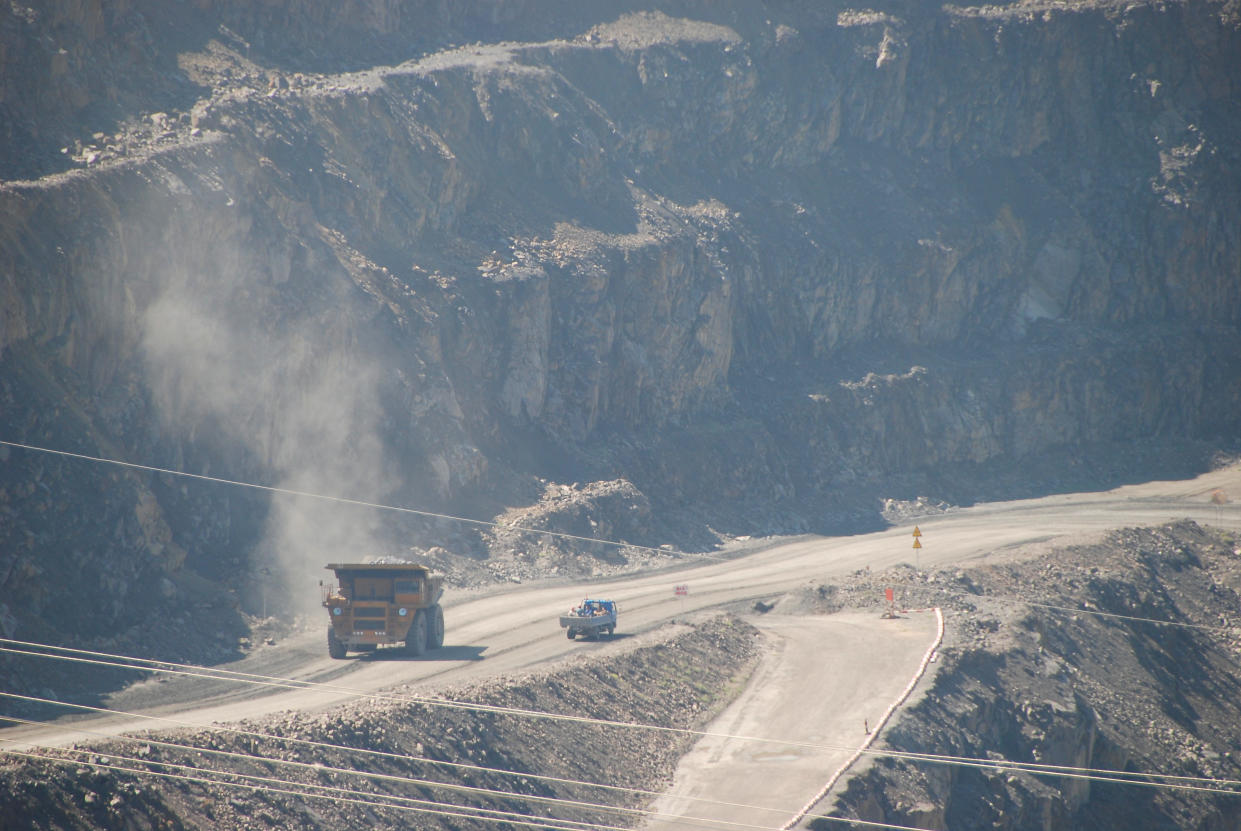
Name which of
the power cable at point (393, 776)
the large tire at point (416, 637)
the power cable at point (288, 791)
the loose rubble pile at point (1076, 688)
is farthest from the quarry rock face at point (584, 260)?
the loose rubble pile at point (1076, 688)

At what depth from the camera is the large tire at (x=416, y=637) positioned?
106ft

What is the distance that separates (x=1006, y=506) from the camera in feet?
199

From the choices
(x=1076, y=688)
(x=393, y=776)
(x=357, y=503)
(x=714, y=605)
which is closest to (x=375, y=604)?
(x=393, y=776)

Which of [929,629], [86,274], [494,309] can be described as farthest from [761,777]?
[494,309]

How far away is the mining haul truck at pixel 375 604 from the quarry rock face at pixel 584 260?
6258 millimetres

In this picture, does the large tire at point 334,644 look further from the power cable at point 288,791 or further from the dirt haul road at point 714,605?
the power cable at point 288,791

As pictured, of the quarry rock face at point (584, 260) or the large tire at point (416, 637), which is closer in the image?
the large tire at point (416, 637)

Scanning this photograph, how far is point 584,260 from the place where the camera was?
5762 centimetres

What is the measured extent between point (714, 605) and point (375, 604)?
1575 centimetres

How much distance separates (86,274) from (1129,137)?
66.7 meters

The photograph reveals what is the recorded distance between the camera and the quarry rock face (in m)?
37.8

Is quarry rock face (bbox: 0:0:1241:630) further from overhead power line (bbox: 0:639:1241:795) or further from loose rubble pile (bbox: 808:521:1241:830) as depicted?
loose rubble pile (bbox: 808:521:1241:830)

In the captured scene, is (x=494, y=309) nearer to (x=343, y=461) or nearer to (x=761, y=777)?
(x=343, y=461)

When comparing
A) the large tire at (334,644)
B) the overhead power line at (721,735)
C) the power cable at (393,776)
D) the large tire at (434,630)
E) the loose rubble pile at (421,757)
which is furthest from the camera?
the large tire at (434,630)
